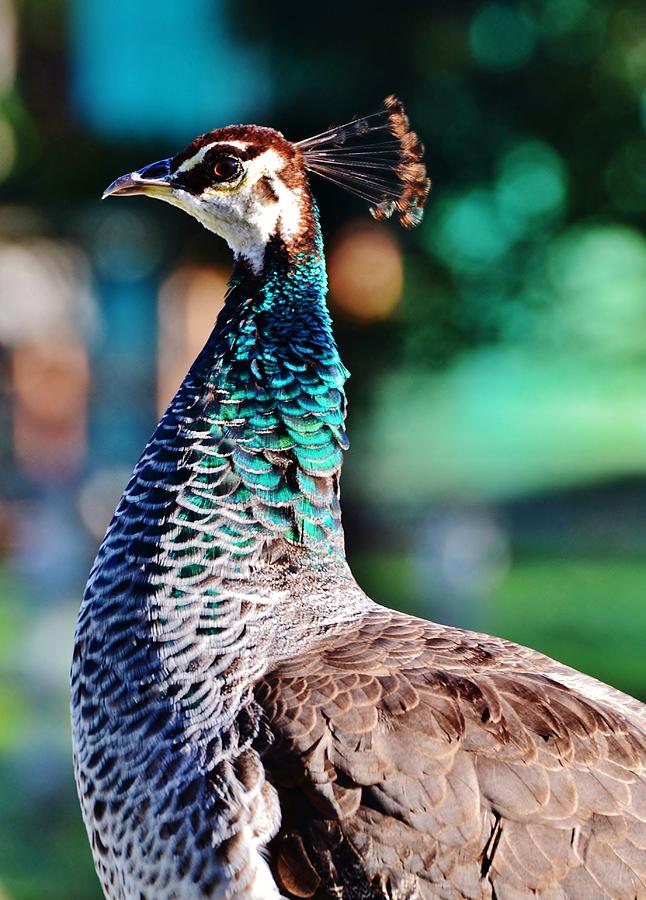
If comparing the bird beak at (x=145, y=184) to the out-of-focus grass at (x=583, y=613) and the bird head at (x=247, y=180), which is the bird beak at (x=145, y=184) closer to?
the bird head at (x=247, y=180)

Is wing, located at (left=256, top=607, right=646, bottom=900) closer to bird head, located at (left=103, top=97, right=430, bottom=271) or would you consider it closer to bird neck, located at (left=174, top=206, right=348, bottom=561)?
bird neck, located at (left=174, top=206, right=348, bottom=561)

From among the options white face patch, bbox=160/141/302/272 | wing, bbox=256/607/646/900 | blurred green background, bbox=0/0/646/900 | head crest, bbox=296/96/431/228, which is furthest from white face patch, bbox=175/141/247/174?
blurred green background, bbox=0/0/646/900


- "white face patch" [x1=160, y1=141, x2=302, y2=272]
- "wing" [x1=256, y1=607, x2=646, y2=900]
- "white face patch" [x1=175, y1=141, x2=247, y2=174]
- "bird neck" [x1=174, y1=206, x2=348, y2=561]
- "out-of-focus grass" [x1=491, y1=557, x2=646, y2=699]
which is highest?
"white face patch" [x1=175, y1=141, x2=247, y2=174]

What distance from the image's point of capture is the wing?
5.65 feet

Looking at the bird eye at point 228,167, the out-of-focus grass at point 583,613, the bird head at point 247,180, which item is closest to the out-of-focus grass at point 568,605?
the out-of-focus grass at point 583,613

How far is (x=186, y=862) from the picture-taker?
1.76 meters

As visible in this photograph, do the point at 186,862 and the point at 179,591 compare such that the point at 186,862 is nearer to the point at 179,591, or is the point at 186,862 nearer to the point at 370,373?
the point at 179,591

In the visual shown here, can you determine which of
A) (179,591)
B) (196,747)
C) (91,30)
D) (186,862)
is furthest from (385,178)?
(91,30)

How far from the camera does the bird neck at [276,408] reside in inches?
81.0

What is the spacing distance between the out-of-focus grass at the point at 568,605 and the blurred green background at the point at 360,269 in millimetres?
35

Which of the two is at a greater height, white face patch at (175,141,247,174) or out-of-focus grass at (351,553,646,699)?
white face patch at (175,141,247,174)

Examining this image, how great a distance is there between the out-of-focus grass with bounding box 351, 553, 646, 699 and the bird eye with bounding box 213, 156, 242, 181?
12.7ft

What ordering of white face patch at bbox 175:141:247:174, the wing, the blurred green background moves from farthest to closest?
the blurred green background, white face patch at bbox 175:141:247:174, the wing

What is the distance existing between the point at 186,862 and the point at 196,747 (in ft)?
0.53
